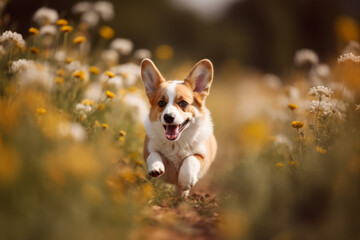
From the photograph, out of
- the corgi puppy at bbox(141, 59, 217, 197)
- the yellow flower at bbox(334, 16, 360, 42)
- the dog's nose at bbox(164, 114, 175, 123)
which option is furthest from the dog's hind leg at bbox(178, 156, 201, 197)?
the yellow flower at bbox(334, 16, 360, 42)

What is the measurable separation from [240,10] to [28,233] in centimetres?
1287

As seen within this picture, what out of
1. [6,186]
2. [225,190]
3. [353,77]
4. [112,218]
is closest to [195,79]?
[225,190]

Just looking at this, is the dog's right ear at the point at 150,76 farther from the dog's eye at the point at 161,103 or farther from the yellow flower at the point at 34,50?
the yellow flower at the point at 34,50

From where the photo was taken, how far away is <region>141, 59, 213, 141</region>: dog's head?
289 cm

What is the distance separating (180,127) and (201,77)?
0.63m

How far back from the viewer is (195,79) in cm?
326

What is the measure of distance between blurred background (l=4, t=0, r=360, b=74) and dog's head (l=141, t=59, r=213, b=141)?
7272 mm

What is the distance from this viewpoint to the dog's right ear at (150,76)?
3.25 meters

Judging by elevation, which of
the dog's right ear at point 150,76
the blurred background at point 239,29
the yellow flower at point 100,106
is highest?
the blurred background at point 239,29

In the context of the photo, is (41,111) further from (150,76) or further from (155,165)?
(150,76)

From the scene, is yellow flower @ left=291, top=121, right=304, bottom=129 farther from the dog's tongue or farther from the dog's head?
the dog's tongue

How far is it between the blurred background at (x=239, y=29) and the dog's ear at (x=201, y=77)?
23.8 feet

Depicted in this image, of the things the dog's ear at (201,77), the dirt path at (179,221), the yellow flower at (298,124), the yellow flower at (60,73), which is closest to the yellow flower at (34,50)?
the yellow flower at (60,73)

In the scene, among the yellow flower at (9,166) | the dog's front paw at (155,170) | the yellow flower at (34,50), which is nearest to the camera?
the yellow flower at (9,166)
